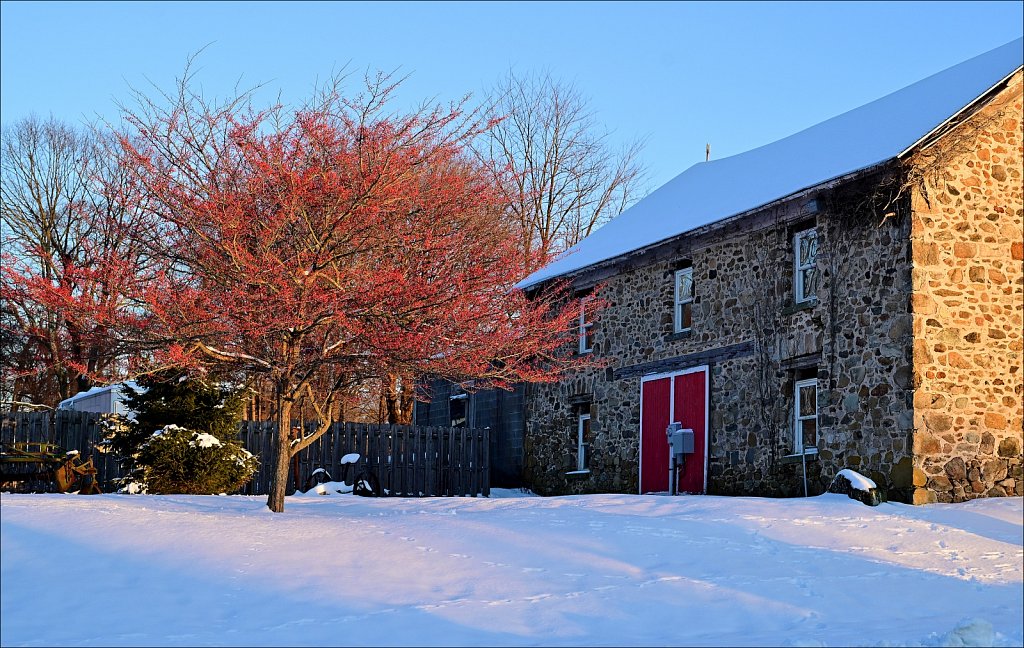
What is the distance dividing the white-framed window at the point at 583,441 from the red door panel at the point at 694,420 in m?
2.97

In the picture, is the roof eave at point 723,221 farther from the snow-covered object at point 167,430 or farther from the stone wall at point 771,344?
the snow-covered object at point 167,430

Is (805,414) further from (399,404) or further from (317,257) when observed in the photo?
(399,404)

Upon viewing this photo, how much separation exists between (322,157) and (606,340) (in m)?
9.26

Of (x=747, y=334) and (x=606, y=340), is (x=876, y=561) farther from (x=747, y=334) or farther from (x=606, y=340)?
(x=606, y=340)

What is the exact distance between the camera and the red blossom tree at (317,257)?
12.0 m

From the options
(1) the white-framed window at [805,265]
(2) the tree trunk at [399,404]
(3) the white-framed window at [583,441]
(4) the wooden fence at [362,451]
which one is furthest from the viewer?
(2) the tree trunk at [399,404]

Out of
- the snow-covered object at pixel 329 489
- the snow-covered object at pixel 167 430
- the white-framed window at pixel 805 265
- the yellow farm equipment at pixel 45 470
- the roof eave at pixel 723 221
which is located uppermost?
the roof eave at pixel 723 221

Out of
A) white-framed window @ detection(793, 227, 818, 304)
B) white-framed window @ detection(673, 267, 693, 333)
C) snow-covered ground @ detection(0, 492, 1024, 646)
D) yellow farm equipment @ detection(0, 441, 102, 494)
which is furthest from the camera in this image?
white-framed window @ detection(673, 267, 693, 333)

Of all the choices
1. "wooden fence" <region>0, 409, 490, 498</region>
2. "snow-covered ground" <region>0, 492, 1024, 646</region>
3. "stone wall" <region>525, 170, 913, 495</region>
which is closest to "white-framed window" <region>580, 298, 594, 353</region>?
"stone wall" <region>525, 170, 913, 495</region>

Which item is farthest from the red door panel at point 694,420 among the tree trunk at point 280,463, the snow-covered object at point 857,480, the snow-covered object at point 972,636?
the snow-covered object at point 972,636

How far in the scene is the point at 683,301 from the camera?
19.1 meters

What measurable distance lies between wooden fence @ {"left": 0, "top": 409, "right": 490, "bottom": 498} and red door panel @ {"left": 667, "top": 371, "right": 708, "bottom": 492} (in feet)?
16.0

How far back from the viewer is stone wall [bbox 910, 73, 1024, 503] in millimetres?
14875

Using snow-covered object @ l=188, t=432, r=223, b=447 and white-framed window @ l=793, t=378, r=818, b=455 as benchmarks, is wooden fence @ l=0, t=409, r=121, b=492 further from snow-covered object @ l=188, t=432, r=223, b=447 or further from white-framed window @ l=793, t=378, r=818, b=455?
white-framed window @ l=793, t=378, r=818, b=455
